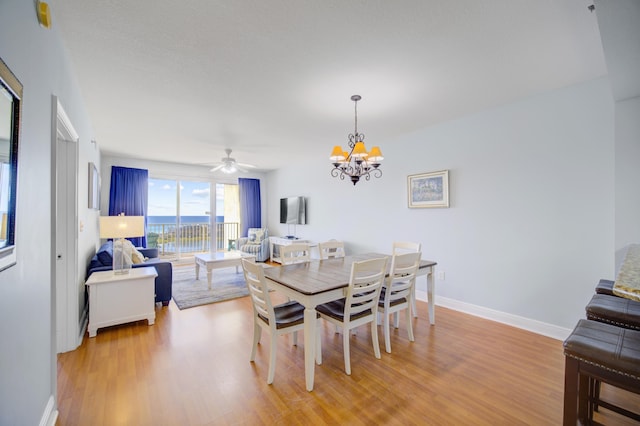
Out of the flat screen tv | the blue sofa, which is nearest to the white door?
the blue sofa

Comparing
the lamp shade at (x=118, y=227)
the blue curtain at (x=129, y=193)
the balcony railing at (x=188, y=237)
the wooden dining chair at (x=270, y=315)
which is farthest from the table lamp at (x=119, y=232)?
the balcony railing at (x=188, y=237)

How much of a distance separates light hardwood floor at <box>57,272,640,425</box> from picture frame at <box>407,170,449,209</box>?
5.36ft

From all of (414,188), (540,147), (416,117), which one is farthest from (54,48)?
(540,147)

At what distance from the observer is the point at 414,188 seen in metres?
4.02

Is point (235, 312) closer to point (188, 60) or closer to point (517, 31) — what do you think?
point (188, 60)

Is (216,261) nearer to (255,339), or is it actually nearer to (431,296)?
(255,339)

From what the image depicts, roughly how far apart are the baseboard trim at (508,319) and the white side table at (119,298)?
3690mm

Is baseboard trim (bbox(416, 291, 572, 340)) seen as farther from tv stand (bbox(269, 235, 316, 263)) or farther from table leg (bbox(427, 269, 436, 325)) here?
tv stand (bbox(269, 235, 316, 263))

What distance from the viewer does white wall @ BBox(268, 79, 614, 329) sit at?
2.58 metres

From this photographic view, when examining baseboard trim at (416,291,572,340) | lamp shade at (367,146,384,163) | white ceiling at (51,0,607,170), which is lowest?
baseboard trim at (416,291,572,340)

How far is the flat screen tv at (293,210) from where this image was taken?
6.41 meters

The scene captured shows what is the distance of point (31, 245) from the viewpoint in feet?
4.44

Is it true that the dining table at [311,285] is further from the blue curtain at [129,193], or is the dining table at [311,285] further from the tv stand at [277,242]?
the blue curtain at [129,193]

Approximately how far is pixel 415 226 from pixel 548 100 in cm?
206
